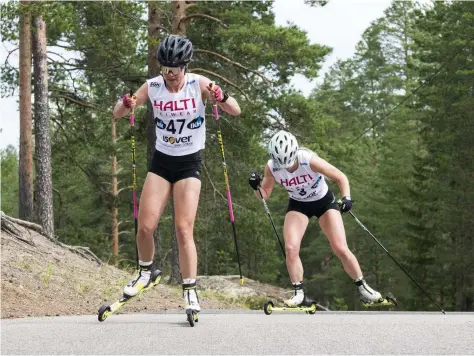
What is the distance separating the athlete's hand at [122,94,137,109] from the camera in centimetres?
845

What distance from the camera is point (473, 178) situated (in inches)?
1309

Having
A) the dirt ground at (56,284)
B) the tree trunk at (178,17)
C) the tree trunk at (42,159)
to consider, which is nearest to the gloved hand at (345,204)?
the dirt ground at (56,284)

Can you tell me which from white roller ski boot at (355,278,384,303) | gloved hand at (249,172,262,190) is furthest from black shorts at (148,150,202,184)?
white roller ski boot at (355,278,384,303)

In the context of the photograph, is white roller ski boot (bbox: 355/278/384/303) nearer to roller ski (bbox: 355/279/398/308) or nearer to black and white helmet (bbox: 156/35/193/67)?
roller ski (bbox: 355/279/398/308)

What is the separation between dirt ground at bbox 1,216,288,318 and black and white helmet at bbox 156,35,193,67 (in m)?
4.58

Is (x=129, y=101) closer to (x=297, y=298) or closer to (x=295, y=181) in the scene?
(x=295, y=181)

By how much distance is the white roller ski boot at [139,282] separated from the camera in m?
8.63

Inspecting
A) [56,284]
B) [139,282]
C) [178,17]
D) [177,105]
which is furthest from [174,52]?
[178,17]

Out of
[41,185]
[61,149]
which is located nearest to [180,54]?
[41,185]

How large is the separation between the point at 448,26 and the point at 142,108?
16107 mm

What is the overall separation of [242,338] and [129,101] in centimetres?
282

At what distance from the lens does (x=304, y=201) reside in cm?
1109

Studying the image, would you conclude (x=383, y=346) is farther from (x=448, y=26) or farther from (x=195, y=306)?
(x=448, y=26)

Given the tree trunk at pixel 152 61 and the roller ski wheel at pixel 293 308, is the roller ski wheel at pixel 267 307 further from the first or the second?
the tree trunk at pixel 152 61
